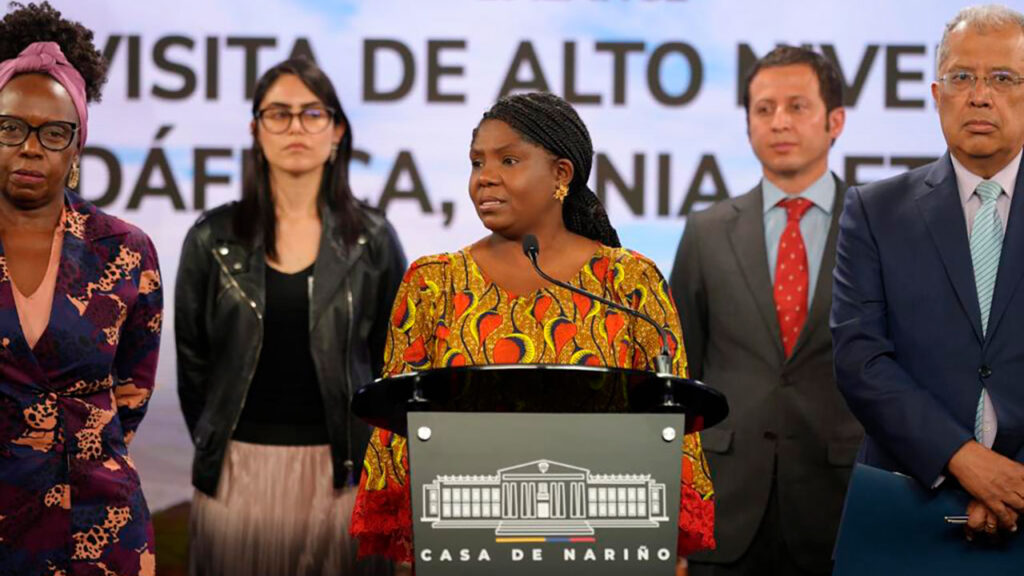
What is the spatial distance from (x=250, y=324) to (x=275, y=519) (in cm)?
65

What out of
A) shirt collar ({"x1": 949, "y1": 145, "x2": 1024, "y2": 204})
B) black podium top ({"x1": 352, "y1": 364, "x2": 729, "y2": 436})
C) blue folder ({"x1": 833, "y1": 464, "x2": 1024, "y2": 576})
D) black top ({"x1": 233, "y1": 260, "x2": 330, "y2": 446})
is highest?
shirt collar ({"x1": 949, "y1": 145, "x2": 1024, "y2": 204})

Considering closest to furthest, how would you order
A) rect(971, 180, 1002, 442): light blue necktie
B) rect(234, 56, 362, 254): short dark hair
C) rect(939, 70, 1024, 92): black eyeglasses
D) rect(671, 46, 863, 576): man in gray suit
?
rect(971, 180, 1002, 442): light blue necktie < rect(939, 70, 1024, 92): black eyeglasses < rect(671, 46, 863, 576): man in gray suit < rect(234, 56, 362, 254): short dark hair

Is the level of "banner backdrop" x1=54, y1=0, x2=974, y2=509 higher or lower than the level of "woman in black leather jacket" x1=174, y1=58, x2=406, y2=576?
higher

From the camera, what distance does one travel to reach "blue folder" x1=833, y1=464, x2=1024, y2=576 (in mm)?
3229

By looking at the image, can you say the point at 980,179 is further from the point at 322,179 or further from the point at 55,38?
the point at 55,38

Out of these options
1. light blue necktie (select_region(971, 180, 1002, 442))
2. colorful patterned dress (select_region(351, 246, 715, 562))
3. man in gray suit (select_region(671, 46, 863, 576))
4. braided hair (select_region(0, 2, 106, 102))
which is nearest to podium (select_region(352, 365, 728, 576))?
colorful patterned dress (select_region(351, 246, 715, 562))

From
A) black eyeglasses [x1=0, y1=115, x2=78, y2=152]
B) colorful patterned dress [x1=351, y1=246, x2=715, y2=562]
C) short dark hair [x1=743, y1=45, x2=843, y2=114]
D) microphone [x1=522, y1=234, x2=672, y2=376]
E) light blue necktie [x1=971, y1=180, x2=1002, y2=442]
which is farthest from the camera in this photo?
short dark hair [x1=743, y1=45, x2=843, y2=114]

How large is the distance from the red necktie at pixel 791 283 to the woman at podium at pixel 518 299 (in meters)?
1.66

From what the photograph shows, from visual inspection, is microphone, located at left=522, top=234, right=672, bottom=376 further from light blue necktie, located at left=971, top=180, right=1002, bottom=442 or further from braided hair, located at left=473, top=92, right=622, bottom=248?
light blue necktie, located at left=971, top=180, right=1002, bottom=442

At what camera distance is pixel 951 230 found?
360cm

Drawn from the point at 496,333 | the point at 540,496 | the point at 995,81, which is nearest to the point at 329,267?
the point at 496,333

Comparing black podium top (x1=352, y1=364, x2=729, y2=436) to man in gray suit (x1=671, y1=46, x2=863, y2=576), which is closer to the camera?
black podium top (x1=352, y1=364, x2=729, y2=436)

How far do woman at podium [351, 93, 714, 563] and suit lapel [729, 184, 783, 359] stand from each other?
1.61 metres

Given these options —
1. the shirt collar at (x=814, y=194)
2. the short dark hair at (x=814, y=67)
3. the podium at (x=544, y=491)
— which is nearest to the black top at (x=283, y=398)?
the shirt collar at (x=814, y=194)
